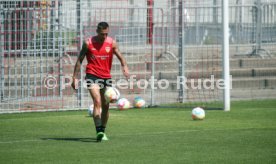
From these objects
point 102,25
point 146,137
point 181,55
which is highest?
point 102,25

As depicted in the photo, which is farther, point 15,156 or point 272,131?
point 272,131

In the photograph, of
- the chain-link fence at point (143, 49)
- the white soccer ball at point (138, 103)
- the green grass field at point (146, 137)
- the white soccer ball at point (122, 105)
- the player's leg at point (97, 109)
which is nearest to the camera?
the green grass field at point (146, 137)

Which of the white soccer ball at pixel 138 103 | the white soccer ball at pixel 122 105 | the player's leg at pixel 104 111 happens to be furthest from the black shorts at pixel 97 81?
the white soccer ball at pixel 138 103

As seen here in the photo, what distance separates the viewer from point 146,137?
48.1ft

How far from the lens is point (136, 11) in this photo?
2491 centimetres

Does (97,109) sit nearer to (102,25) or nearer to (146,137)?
(146,137)

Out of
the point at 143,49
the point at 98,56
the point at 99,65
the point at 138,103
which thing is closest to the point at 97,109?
the point at 99,65

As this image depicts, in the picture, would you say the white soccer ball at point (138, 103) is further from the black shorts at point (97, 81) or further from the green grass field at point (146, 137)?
the black shorts at point (97, 81)

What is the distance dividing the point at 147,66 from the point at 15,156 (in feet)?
41.5

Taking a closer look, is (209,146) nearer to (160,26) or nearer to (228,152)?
(228,152)

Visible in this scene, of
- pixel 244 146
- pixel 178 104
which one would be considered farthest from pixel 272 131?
pixel 178 104

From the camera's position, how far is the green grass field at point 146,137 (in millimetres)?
11898

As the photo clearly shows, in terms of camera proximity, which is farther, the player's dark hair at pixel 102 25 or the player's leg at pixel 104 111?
the player's leg at pixel 104 111

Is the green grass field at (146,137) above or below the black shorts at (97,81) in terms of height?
below
